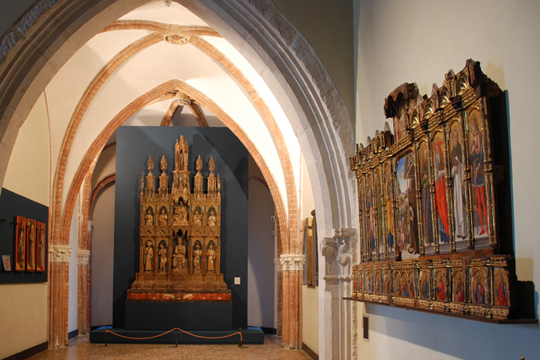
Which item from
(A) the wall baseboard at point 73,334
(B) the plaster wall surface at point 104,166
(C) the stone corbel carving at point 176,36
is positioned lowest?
(A) the wall baseboard at point 73,334

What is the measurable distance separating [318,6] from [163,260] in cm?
899

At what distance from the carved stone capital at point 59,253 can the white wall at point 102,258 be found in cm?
571

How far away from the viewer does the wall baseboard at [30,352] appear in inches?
346

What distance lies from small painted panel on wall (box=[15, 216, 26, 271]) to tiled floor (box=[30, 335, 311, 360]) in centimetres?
174

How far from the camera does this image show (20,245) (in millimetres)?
8906

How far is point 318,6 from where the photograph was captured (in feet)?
16.5

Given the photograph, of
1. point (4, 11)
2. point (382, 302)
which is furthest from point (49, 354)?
point (382, 302)

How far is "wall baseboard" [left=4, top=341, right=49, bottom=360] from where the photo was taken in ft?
28.8

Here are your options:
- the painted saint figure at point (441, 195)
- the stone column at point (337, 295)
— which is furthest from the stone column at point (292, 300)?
the painted saint figure at point (441, 195)

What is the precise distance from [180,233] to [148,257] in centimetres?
92

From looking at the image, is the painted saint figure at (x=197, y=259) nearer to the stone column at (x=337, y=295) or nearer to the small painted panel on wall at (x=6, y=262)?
the small painted panel on wall at (x=6, y=262)

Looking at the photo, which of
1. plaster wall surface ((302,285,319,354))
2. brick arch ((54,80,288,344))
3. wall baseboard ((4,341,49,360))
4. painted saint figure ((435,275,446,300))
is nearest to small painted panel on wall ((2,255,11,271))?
wall baseboard ((4,341,49,360))

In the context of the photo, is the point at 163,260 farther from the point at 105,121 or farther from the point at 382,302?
the point at 382,302

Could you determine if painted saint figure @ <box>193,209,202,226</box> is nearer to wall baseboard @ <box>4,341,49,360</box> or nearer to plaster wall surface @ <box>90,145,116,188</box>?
wall baseboard @ <box>4,341,49,360</box>
